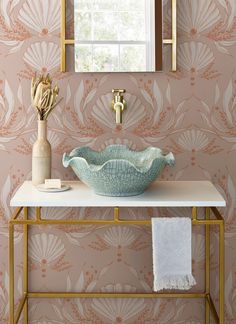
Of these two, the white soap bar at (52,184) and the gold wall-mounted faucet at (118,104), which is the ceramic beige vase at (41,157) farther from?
the gold wall-mounted faucet at (118,104)

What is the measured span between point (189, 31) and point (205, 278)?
1156 mm

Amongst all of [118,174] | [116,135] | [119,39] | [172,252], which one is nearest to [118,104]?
[116,135]

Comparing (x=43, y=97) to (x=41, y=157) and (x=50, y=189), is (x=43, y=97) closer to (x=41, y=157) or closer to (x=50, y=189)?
(x=41, y=157)

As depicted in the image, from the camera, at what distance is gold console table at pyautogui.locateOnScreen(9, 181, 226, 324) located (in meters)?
2.26

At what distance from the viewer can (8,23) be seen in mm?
2635

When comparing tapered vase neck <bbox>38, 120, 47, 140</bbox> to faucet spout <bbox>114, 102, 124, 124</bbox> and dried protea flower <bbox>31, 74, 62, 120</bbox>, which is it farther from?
faucet spout <bbox>114, 102, 124, 124</bbox>

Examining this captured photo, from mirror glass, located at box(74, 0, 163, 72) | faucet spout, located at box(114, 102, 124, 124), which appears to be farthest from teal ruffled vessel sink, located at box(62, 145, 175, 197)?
mirror glass, located at box(74, 0, 163, 72)

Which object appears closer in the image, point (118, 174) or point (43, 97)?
point (118, 174)

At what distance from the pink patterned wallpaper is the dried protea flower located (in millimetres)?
169

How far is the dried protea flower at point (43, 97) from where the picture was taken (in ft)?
8.10

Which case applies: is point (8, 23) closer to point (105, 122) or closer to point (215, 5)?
point (105, 122)

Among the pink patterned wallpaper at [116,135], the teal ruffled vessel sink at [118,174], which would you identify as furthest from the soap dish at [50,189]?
the pink patterned wallpaper at [116,135]

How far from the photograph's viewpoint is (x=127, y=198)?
2318 mm

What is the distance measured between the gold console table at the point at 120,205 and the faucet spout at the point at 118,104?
0.34 m
